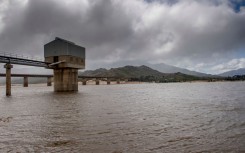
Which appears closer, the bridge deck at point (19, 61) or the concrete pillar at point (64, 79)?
the bridge deck at point (19, 61)

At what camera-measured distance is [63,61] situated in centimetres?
7488

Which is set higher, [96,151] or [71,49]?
[71,49]

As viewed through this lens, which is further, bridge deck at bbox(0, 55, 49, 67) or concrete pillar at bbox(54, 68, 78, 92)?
concrete pillar at bbox(54, 68, 78, 92)

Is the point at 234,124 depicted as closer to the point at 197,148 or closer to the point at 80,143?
the point at 197,148

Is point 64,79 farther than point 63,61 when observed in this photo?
Yes

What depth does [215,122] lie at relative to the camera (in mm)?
17938

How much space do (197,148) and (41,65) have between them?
7020cm

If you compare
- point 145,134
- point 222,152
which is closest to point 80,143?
point 145,134

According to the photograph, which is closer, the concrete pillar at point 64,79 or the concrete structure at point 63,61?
the concrete structure at point 63,61

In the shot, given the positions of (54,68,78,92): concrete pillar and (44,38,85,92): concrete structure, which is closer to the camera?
(44,38,85,92): concrete structure

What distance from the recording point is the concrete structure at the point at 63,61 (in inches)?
2977

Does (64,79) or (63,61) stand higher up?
(63,61)

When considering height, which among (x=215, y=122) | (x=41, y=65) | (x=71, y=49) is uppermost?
(x=71, y=49)

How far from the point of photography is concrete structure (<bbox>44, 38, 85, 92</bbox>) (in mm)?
75625
